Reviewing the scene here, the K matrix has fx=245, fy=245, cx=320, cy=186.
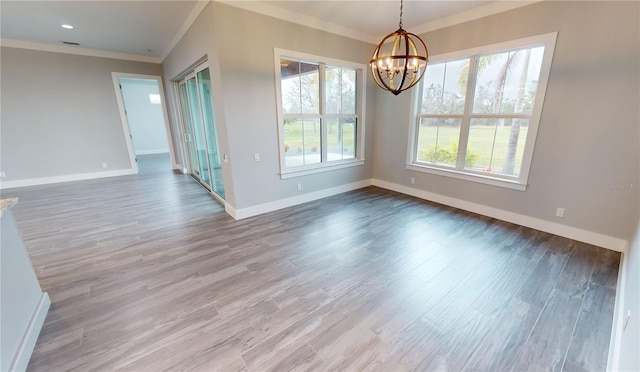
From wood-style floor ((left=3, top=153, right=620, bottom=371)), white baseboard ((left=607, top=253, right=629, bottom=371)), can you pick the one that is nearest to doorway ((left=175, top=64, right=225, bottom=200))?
wood-style floor ((left=3, top=153, right=620, bottom=371))

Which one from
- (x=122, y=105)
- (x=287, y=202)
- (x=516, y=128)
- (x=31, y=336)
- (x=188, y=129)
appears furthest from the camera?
(x=122, y=105)

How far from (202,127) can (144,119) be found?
24.0ft

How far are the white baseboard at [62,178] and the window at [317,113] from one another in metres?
5.15

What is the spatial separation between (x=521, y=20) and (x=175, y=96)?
6.55 meters

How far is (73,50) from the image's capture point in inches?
209

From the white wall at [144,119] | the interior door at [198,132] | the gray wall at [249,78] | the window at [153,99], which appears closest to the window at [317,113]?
the gray wall at [249,78]

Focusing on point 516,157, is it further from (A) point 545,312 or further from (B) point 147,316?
(B) point 147,316

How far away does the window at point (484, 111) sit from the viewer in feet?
10.1

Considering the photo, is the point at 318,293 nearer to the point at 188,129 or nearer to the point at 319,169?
the point at 319,169

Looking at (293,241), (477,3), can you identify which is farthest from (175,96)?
(477,3)

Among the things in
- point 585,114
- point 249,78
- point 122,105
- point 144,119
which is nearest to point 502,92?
point 585,114

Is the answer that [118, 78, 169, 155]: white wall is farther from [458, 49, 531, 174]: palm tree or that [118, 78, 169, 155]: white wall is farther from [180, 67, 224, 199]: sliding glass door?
[458, 49, 531, 174]: palm tree

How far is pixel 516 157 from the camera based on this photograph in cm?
333

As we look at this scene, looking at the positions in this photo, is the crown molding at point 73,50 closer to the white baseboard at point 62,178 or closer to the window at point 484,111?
the white baseboard at point 62,178
